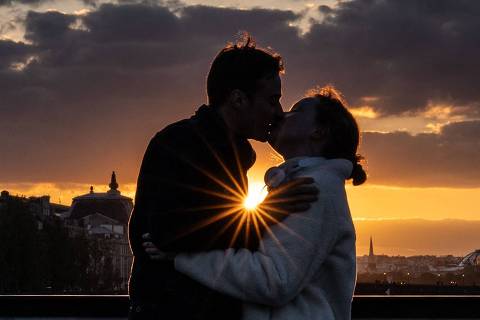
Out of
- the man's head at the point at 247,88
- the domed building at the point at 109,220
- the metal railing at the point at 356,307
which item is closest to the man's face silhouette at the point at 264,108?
the man's head at the point at 247,88

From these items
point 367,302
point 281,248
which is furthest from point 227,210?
point 367,302

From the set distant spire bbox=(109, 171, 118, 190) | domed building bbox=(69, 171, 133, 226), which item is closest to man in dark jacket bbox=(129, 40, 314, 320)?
domed building bbox=(69, 171, 133, 226)

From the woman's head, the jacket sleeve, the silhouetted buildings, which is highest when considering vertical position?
the silhouetted buildings

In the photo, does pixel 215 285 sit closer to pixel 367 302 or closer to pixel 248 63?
pixel 248 63

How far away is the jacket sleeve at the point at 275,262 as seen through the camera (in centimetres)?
307

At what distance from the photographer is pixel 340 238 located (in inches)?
126

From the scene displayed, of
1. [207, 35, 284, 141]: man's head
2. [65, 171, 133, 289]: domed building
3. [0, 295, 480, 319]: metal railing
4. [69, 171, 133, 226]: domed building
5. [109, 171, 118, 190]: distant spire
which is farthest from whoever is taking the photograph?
[109, 171, 118, 190]: distant spire

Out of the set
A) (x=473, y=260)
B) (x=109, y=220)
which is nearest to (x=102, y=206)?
(x=109, y=220)

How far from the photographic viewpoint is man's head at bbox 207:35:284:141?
330cm

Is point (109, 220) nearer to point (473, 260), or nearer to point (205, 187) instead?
point (473, 260)

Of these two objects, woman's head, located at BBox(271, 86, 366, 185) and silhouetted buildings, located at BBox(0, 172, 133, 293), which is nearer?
woman's head, located at BBox(271, 86, 366, 185)

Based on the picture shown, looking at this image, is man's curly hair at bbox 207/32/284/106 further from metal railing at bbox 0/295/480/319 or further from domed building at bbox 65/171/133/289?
domed building at bbox 65/171/133/289

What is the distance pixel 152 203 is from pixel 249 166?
331 millimetres

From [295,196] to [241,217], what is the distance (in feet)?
0.53
